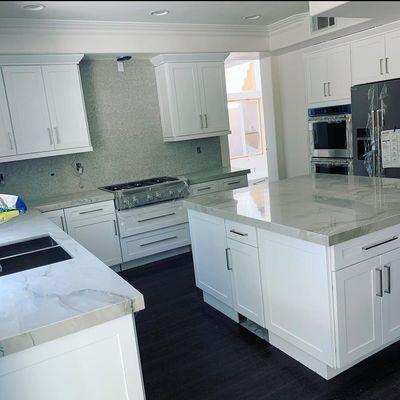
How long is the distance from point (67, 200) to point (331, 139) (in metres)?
2.84

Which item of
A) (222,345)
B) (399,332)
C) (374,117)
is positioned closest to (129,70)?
(374,117)

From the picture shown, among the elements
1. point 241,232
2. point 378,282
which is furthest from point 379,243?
point 241,232

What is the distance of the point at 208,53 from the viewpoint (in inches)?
175

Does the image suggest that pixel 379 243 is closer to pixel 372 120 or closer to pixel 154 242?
pixel 372 120

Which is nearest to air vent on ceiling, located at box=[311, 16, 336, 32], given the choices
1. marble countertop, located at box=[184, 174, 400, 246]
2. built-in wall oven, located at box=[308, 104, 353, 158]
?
built-in wall oven, located at box=[308, 104, 353, 158]

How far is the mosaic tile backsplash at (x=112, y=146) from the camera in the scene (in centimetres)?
416

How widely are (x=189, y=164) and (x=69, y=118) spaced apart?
66.2 inches

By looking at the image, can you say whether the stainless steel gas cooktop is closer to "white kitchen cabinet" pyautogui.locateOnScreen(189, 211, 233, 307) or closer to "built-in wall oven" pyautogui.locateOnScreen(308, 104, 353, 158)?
"white kitchen cabinet" pyautogui.locateOnScreen(189, 211, 233, 307)

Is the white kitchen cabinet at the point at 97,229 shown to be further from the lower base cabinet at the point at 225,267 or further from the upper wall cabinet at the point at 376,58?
the upper wall cabinet at the point at 376,58

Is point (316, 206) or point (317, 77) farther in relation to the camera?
point (317, 77)

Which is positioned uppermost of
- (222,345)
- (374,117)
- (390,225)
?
(374,117)

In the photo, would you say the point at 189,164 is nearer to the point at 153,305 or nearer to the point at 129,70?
the point at 129,70

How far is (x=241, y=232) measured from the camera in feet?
8.02

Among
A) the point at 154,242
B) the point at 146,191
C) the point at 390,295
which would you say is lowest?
the point at 154,242
